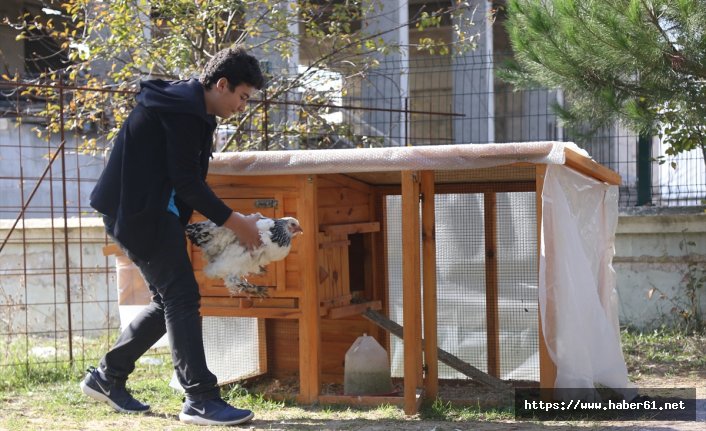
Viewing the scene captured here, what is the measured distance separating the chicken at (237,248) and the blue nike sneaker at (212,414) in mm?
543

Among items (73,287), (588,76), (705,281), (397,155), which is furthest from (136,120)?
(705,281)

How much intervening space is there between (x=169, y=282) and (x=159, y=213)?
29 centimetres

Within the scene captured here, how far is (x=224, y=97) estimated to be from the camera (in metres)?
3.75

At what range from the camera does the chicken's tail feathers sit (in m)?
3.90

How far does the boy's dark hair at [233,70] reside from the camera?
3.74 meters

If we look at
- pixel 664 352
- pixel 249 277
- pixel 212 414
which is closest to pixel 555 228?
pixel 249 277

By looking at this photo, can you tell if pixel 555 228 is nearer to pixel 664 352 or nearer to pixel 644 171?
pixel 664 352

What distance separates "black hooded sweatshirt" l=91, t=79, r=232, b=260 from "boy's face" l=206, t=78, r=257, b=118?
70mm

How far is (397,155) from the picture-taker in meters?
3.96

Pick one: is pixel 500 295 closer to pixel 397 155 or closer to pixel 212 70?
pixel 397 155

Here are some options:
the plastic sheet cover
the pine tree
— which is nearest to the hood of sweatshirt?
the plastic sheet cover

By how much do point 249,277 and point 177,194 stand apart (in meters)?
0.74

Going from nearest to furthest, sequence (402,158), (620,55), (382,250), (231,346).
→ (402,158) < (231,346) < (382,250) < (620,55)

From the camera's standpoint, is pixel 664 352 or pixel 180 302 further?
pixel 664 352
